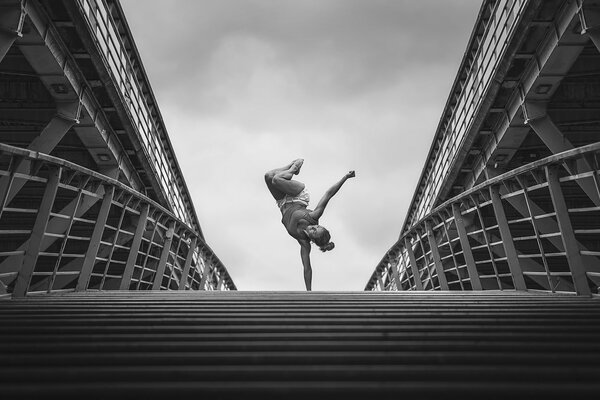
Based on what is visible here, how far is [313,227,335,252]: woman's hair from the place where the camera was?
9250 millimetres

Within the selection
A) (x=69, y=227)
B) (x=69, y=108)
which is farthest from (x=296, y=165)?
(x=69, y=108)

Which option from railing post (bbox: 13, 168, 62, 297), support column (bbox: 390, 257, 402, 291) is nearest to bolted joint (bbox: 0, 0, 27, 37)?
railing post (bbox: 13, 168, 62, 297)

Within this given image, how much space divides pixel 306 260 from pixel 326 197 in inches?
47.0

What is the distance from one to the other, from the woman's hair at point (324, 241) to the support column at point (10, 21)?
19.3ft

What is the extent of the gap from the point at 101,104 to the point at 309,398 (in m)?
12.6

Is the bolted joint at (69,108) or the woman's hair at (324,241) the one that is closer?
the woman's hair at (324,241)

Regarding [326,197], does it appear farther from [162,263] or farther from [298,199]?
[162,263]

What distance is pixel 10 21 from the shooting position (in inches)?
338

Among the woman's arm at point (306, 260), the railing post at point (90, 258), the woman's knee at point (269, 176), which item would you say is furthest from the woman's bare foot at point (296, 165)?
the railing post at point (90, 258)

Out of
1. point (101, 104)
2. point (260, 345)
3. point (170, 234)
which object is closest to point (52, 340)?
point (260, 345)

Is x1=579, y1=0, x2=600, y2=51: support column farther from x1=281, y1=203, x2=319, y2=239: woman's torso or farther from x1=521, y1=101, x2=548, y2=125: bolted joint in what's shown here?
x1=281, y1=203, x2=319, y2=239: woman's torso

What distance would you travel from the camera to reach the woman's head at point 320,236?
9.25m

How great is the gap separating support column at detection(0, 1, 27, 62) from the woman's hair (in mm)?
5882

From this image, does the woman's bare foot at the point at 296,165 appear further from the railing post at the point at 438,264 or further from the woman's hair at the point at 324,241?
the railing post at the point at 438,264
